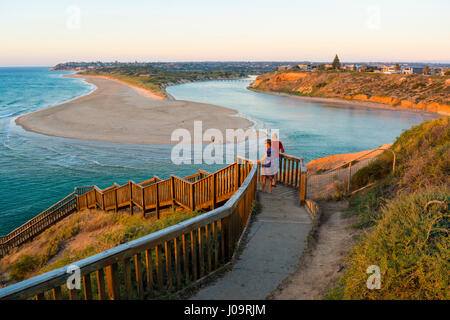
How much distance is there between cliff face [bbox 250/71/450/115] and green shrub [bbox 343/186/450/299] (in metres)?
54.3

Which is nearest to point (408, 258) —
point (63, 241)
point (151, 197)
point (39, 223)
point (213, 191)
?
point (213, 191)

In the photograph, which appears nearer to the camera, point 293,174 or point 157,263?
point 157,263

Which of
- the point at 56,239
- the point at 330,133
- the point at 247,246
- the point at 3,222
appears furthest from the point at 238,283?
the point at 330,133

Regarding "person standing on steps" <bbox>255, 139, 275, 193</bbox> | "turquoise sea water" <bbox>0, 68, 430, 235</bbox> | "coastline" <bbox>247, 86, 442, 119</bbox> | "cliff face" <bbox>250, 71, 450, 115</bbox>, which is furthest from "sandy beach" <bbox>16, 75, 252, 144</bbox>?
"cliff face" <bbox>250, 71, 450, 115</bbox>

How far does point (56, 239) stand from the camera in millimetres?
11773

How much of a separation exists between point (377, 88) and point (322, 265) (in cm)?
7048

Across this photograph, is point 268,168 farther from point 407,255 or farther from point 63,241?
point 63,241

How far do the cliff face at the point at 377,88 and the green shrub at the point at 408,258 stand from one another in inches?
2138

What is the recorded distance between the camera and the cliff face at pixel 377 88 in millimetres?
56125

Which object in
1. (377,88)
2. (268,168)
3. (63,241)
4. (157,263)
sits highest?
(377,88)

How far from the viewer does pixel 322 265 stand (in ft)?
17.5

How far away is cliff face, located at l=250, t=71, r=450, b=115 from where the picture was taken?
56.1 m

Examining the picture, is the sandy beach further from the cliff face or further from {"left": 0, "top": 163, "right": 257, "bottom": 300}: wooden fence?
the cliff face
